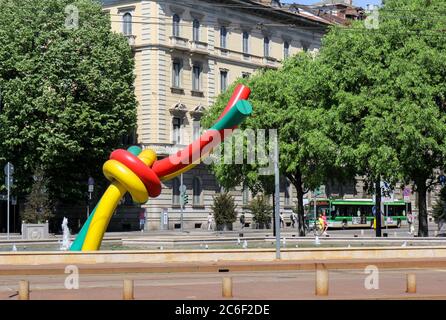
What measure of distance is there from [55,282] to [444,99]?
25.7 metres

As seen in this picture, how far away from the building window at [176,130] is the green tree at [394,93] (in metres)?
26.8

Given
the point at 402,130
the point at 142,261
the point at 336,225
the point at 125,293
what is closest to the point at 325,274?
the point at 125,293

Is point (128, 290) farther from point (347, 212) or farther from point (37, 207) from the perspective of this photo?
point (347, 212)

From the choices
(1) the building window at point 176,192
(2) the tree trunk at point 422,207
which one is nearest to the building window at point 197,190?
(1) the building window at point 176,192

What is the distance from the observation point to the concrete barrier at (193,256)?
28.9 metres

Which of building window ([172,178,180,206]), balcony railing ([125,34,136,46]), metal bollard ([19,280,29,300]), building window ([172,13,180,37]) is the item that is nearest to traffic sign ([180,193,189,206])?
building window ([172,178,180,206])

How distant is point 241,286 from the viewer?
70.6 feet

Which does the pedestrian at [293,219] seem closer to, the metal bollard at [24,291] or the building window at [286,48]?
the building window at [286,48]

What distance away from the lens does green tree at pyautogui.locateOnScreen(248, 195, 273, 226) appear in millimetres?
72188

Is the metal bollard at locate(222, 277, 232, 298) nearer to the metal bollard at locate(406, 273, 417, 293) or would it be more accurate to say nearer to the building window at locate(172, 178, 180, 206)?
the metal bollard at locate(406, 273, 417, 293)

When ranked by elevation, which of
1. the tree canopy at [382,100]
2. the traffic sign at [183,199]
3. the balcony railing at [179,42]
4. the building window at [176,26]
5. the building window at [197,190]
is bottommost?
the traffic sign at [183,199]

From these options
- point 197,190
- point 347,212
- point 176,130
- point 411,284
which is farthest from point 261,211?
point 411,284

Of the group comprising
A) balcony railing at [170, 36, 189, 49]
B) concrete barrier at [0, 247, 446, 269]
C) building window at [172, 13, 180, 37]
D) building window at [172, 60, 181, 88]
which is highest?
building window at [172, 13, 180, 37]

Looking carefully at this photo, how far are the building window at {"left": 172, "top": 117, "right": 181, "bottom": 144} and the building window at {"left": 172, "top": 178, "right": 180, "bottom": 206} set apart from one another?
3.21 m
